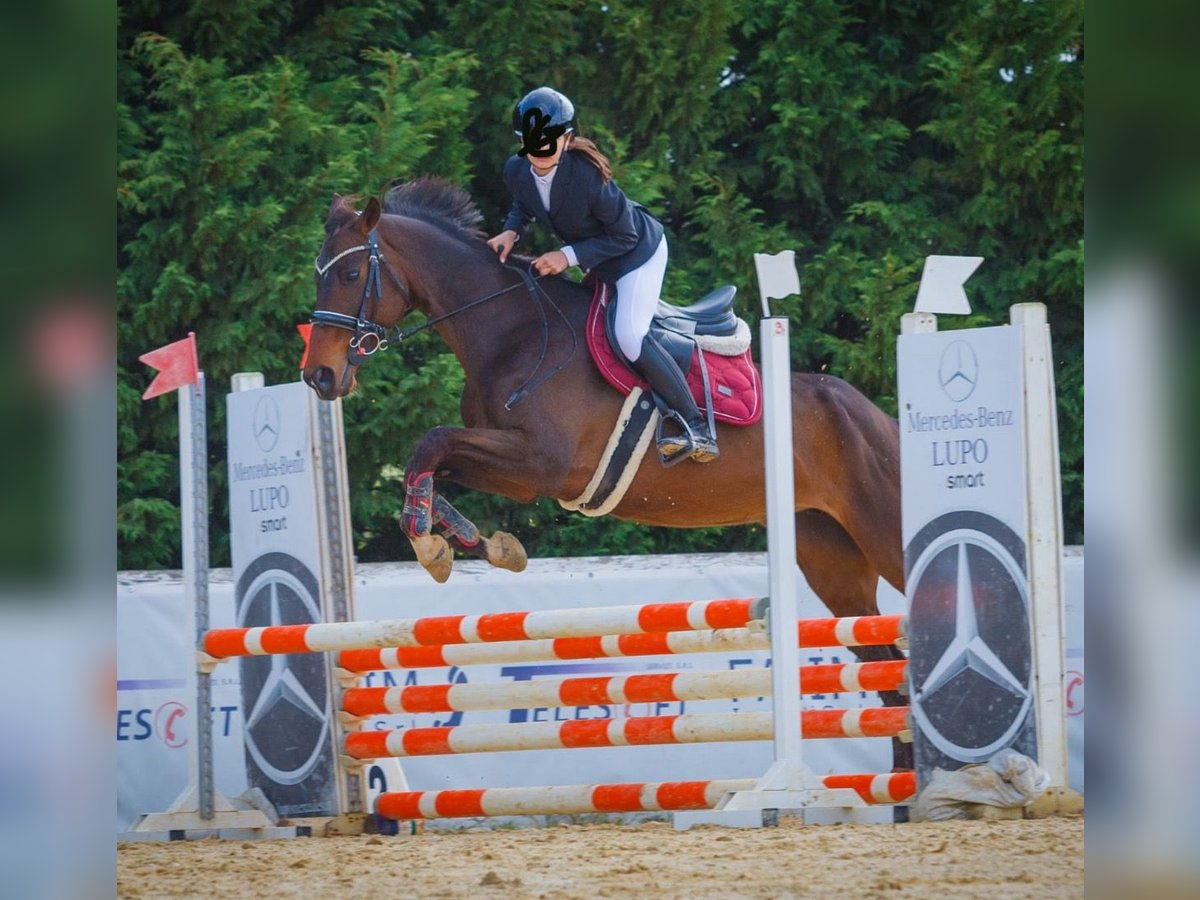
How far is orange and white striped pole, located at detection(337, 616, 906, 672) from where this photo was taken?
3.85 metres

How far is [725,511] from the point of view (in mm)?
4301

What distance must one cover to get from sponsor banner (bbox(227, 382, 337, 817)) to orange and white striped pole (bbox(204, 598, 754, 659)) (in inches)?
7.8

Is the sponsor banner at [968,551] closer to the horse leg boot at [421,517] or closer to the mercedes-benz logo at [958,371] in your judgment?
the mercedes-benz logo at [958,371]

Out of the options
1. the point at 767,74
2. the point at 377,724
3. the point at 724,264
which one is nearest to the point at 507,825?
the point at 377,724

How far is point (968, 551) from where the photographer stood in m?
3.76

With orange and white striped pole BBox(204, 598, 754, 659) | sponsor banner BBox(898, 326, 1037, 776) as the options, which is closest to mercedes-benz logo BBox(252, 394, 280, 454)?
orange and white striped pole BBox(204, 598, 754, 659)

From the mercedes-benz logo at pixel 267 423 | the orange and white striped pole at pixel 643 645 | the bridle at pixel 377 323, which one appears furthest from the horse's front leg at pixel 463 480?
the mercedes-benz logo at pixel 267 423

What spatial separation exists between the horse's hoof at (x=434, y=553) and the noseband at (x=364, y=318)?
581 mm

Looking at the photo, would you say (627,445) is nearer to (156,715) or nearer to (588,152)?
(588,152)

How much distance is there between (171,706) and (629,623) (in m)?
2.25

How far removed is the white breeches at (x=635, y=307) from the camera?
4027mm

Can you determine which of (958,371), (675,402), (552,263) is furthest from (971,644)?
(552,263)

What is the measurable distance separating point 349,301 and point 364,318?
0.06m
